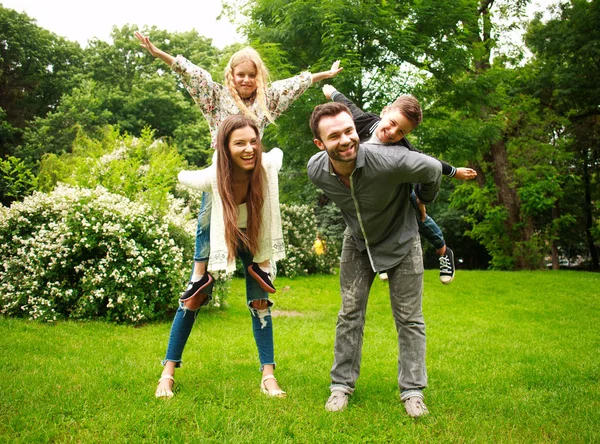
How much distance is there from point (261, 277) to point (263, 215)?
16.0 inches

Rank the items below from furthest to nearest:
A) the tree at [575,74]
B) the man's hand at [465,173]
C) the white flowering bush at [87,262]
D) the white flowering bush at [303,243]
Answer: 1. the tree at [575,74]
2. the white flowering bush at [303,243]
3. the white flowering bush at [87,262]
4. the man's hand at [465,173]

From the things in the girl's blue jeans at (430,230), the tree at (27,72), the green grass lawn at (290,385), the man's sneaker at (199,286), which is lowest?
the green grass lawn at (290,385)

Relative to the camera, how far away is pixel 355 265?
3273mm

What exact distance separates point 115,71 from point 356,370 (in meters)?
32.4

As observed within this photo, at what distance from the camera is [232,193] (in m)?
3.09

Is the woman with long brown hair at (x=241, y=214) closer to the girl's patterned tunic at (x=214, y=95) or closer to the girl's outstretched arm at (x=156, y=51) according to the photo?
the girl's patterned tunic at (x=214, y=95)

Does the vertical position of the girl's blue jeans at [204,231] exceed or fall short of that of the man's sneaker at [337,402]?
it exceeds it

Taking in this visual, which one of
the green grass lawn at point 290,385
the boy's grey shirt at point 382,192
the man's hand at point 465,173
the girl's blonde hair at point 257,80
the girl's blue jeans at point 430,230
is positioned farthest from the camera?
the girl's blue jeans at point 430,230

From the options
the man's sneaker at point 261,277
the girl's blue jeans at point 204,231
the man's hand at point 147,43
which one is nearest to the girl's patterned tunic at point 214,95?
the man's hand at point 147,43

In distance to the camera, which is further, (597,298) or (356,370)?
(597,298)

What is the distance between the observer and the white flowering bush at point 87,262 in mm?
6301

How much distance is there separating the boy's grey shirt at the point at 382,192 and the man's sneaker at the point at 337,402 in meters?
0.83

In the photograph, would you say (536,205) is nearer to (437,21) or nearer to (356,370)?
(437,21)

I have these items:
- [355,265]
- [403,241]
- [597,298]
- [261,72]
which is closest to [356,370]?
[355,265]
